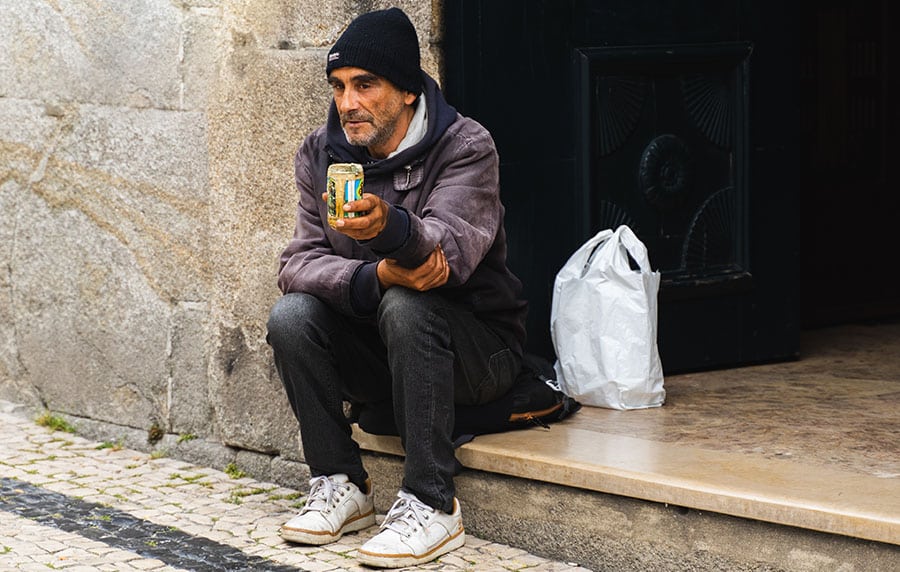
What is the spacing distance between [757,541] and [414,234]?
1162 mm

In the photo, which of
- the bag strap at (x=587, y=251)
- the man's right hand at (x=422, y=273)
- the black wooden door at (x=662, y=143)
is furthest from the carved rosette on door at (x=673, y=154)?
the man's right hand at (x=422, y=273)

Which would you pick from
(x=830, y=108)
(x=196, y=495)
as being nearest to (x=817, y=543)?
(x=196, y=495)

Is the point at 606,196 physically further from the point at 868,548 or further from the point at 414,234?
the point at 868,548

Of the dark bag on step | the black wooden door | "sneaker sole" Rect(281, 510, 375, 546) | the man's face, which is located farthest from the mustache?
"sneaker sole" Rect(281, 510, 375, 546)

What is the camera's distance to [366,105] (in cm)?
451

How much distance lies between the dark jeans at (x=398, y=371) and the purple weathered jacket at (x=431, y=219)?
0.25 ft

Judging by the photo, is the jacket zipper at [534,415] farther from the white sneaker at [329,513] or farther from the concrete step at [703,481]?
the white sneaker at [329,513]

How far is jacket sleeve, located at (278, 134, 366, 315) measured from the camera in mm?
4469

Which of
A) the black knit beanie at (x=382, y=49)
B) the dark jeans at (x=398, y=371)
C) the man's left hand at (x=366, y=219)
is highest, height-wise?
the black knit beanie at (x=382, y=49)

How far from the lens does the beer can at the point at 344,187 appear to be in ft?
13.2

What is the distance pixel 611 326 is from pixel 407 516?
3.41 feet

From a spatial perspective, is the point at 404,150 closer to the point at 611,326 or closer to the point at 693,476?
the point at 611,326

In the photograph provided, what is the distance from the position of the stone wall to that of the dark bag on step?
0.64 meters

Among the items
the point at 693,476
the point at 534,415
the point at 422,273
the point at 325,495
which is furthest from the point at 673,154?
the point at 325,495
